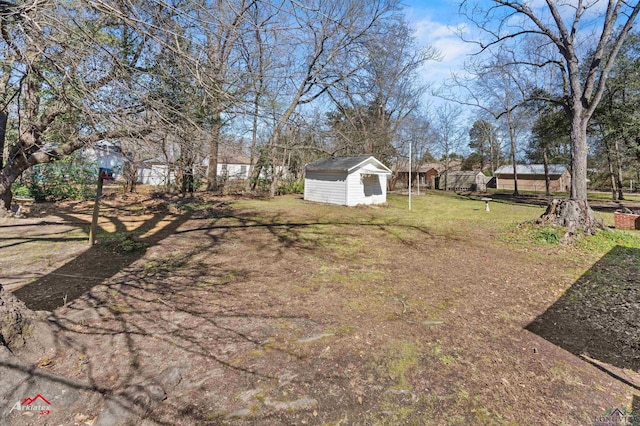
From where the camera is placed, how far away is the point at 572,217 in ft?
25.2

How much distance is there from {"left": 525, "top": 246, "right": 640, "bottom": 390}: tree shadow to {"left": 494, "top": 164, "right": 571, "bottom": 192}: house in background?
3216cm

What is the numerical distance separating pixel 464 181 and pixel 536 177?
7.18 m

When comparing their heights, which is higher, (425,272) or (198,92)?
(198,92)

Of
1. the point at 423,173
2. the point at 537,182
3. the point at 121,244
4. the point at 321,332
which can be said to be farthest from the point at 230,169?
the point at 537,182

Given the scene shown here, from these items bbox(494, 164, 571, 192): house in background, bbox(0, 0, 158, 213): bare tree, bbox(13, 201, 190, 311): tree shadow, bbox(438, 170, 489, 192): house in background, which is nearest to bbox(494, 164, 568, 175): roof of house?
bbox(494, 164, 571, 192): house in background

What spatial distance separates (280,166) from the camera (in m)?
20.1

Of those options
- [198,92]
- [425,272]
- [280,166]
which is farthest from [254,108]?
[280,166]

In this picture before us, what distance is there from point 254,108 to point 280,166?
16491 mm

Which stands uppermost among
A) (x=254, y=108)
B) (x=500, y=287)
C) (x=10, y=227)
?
(x=254, y=108)

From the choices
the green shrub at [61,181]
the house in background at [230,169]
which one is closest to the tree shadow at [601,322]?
the house in background at [230,169]

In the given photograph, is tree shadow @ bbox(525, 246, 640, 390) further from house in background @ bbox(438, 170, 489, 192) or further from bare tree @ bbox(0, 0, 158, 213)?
house in background @ bbox(438, 170, 489, 192)

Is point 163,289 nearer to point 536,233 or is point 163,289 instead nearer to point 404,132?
point 536,233

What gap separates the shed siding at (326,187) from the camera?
14.5 meters

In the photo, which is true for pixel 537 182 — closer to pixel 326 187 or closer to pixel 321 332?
pixel 326 187
